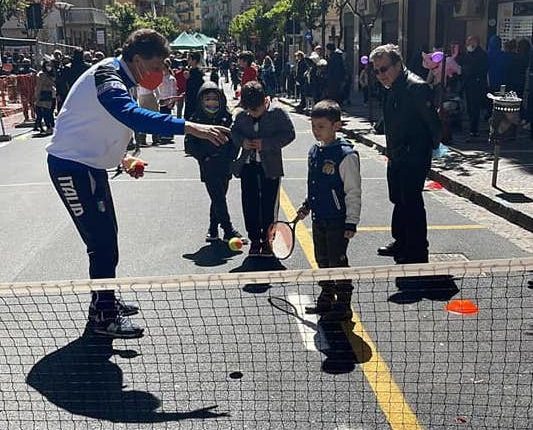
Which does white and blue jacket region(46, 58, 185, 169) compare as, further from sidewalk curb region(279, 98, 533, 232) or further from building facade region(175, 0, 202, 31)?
building facade region(175, 0, 202, 31)

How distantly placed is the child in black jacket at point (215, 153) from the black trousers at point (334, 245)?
2.36 metres

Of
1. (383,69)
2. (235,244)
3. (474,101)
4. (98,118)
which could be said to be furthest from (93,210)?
(474,101)

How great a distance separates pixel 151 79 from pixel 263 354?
6.98ft

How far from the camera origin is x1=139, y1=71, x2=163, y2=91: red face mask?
490 centimetres

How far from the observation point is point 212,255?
725 centimetres

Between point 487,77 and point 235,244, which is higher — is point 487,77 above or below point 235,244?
above

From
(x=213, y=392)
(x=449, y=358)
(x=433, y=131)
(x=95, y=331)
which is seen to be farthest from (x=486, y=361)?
(x=95, y=331)

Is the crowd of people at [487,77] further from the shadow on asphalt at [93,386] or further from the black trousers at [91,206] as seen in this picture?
the shadow on asphalt at [93,386]

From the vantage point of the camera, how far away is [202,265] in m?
6.89

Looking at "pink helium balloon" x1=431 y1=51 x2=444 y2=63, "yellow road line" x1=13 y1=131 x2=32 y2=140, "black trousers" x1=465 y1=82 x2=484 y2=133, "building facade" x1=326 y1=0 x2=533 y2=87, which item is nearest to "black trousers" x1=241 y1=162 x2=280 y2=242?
"black trousers" x1=465 y1=82 x2=484 y2=133

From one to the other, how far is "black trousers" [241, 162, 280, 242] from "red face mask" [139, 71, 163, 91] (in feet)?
6.09

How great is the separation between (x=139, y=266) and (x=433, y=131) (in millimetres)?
3177

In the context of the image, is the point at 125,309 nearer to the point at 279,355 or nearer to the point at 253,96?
the point at 279,355

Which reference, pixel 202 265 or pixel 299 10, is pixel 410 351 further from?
pixel 299 10
